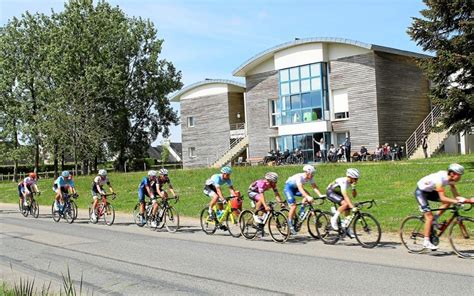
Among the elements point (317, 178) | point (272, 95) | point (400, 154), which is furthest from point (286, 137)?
point (317, 178)

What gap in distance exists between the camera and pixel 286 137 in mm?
41281

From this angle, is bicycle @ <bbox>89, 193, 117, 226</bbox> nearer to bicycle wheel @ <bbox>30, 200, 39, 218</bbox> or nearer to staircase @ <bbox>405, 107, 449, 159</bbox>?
bicycle wheel @ <bbox>30, 200, 39, 218</bbox>

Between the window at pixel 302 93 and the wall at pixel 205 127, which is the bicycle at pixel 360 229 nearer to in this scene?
the window at pixel 302 93

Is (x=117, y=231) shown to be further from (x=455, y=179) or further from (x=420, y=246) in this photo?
(x=455, y=179)

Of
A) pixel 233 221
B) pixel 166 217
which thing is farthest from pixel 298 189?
pixel 166 217

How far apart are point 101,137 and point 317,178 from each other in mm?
28553

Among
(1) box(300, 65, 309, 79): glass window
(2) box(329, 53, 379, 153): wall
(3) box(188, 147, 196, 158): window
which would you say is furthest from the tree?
(3) box(188, 147, 196, 158): window

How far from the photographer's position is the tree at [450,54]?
2342 centimetres

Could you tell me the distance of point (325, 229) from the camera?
12.9 meters

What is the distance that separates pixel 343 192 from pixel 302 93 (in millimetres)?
28923

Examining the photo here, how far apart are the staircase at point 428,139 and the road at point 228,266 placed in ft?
78.4

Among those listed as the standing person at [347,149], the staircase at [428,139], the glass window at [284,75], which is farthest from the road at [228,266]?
the glass window at [284,75]

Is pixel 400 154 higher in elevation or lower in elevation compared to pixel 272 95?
lower

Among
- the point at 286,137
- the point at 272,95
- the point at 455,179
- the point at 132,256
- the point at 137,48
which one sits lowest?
the point at 132,256
